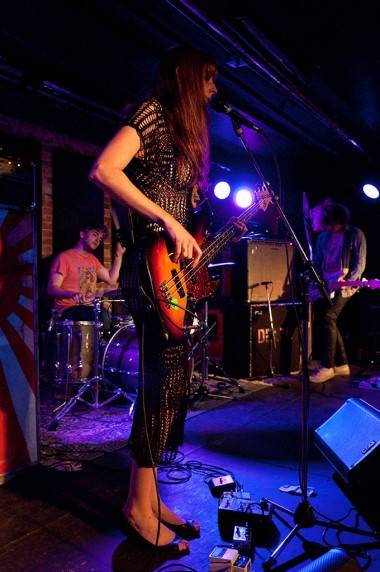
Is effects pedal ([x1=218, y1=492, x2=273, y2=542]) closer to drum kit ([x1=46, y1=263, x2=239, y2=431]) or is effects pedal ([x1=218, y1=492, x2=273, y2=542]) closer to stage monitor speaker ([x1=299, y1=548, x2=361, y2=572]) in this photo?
stage monitor speaker ([x1=299, y1=548, x2=361, y2=572])

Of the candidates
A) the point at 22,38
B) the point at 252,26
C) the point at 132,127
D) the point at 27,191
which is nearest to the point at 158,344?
the point at 132,127

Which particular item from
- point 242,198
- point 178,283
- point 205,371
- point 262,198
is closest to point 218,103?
point 262,198

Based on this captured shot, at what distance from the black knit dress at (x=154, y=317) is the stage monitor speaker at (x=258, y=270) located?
14.9 feet

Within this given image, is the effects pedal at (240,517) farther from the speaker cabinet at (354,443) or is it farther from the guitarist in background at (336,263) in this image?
the guitarist in background at (336,263)

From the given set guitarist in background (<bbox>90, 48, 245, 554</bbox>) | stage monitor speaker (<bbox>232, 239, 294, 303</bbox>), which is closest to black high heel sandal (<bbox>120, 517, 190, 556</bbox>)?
guitarist in background (<bbox>90, 48, 245, 554</bbox>)

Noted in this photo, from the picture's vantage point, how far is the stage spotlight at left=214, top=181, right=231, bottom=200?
8.45 m

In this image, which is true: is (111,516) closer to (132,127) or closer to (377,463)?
(377,463)

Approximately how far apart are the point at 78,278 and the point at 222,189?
3932 mm

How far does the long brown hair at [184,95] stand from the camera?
1.97 m

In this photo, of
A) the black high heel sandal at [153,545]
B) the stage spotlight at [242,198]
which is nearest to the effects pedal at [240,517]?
the black high heel sandal at [153,545]

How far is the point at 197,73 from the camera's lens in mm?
1979

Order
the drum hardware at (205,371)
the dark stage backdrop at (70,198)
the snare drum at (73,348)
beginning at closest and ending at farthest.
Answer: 1. the snare drum at (73,348)
2. the drum hardware at (205,371)
3. the dark stage backdrop at (70,198)

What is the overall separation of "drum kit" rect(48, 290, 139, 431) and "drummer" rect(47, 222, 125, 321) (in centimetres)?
12

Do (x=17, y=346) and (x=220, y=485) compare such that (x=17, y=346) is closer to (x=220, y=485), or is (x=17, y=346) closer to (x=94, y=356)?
(x=220, y=485)
